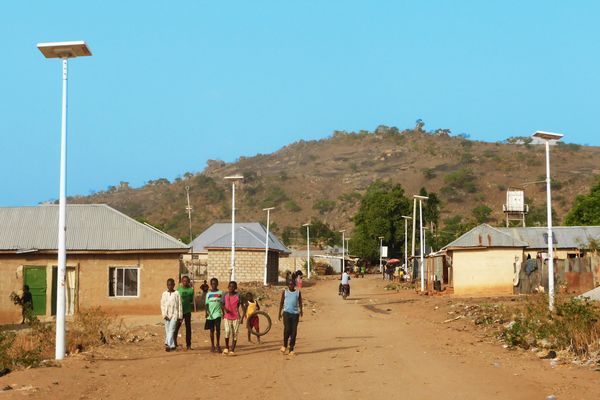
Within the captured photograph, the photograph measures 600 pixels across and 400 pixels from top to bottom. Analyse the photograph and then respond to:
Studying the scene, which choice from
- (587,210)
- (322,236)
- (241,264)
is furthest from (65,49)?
(322,236)

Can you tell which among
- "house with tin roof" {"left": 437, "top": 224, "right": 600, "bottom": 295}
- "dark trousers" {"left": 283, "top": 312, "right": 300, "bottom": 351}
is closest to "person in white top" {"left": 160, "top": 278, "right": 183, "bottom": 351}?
"dark trousers" {"left": 283, "top": 312, "right": 300, "bottom": 351}

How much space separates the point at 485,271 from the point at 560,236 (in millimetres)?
10131

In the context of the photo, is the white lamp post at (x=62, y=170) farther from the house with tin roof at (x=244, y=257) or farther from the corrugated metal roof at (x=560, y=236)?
the house with tin roof at (x=244, y=257)

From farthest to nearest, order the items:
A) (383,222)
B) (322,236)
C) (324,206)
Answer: (324,206), (322,236), (383,222)

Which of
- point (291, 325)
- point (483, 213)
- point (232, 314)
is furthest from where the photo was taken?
point (483, 213)

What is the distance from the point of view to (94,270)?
113 ft

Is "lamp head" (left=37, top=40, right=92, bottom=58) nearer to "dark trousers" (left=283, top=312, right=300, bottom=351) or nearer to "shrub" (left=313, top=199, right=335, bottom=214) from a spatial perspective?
"dark trousers" (left=283, top=312, right=300, bottom=351)

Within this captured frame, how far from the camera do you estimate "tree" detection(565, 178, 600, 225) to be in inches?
2628

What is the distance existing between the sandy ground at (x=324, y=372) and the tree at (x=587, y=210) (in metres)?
46.8

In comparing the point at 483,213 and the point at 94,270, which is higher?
the point at 483,213

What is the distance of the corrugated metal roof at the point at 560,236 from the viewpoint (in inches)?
1938

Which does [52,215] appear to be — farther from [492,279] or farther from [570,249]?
[570,249]

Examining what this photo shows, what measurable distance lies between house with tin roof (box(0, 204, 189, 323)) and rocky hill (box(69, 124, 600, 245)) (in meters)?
87.8

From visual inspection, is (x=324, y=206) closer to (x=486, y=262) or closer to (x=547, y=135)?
(x=486, y=262)
